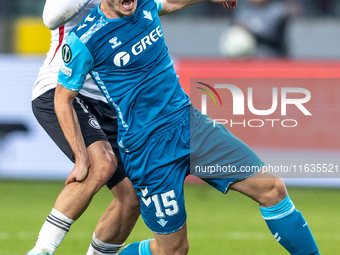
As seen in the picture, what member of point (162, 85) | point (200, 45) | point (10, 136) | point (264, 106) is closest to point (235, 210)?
point (264, 106)

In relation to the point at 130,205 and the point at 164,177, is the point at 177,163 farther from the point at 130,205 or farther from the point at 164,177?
the point at 130,205

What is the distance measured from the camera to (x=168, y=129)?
3.66 metres

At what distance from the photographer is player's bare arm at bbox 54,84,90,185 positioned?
11.4ft

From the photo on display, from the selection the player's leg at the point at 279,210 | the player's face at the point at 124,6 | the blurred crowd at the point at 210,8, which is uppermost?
the player's face at the point at 124,6

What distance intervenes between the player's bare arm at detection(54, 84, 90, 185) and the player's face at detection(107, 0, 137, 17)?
1.75ft

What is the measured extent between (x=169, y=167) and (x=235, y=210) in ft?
11.7

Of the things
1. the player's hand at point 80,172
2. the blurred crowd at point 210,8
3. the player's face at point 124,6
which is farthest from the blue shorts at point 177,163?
the blurred crowd at point 210,8

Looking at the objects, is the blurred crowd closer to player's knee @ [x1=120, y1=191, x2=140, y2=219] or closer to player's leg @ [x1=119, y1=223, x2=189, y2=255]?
player's knee @ [x1=120, y1=191, x2=140, y2=219]

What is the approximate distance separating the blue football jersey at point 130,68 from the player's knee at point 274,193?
2.26ft

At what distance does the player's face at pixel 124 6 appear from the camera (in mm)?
3416

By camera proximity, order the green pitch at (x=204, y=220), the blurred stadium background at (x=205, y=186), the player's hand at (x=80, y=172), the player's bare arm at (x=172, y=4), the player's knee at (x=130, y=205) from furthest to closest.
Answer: the blurred stadium background at (x=205, y=186)
the green pitch at (x=204, y=220)
the player's knee at (x=130, y=205)
the player's bare arm at (x=172, y=4)
the player's hand at (x=80, y=172)

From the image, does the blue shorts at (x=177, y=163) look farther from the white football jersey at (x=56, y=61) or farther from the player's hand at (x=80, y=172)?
the white football jersey at (x=56, y=61)

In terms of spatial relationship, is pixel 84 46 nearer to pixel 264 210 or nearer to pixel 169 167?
pixel 169 167

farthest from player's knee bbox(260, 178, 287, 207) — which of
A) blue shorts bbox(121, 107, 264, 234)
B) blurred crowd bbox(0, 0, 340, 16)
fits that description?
blurred crowd bbox(0, 0, 340, 16)
